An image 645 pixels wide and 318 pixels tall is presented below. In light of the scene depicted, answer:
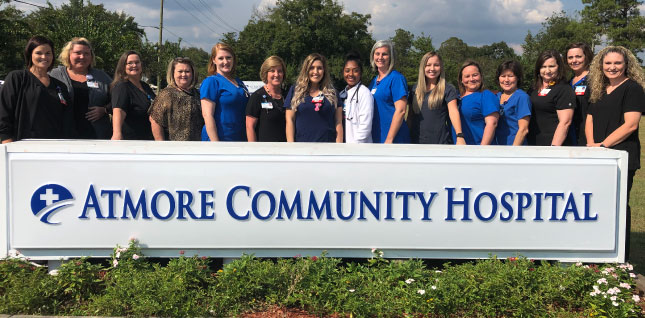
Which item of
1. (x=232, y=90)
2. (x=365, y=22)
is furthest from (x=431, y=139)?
(x=365, y=22)

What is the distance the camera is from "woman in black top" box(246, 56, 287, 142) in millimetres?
4980

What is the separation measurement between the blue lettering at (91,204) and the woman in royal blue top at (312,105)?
5.79 ft

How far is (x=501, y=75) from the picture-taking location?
17.1ft

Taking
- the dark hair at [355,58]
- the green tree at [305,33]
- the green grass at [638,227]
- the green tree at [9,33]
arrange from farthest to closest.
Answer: the green tree at [305,33]
the green tree at [9,33]
the green grass at [638,227]
the dark hair at [355,58]

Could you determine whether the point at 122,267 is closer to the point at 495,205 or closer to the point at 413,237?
the point at 413,237

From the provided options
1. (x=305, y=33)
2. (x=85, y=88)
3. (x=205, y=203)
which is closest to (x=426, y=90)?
(x=205, y=203)

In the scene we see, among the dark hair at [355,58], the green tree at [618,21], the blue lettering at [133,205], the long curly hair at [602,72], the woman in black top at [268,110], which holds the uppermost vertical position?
the green tree at [618,21]

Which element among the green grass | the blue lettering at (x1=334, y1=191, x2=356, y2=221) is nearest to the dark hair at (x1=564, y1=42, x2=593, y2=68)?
the green grass

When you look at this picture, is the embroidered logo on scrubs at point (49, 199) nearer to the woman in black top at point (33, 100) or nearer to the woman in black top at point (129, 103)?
the woman in black top at point (33, 100)

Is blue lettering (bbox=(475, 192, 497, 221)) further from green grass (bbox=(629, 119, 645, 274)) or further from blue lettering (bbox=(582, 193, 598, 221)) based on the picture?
green grass (bbox=(629, 119, 645, 274))

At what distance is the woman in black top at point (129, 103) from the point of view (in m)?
5.09

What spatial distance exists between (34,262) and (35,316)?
79 centimetres

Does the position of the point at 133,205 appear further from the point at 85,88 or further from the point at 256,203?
the point at 85,88

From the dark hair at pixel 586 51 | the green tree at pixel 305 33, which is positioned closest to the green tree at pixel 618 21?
the green tree at pixel 305 33
